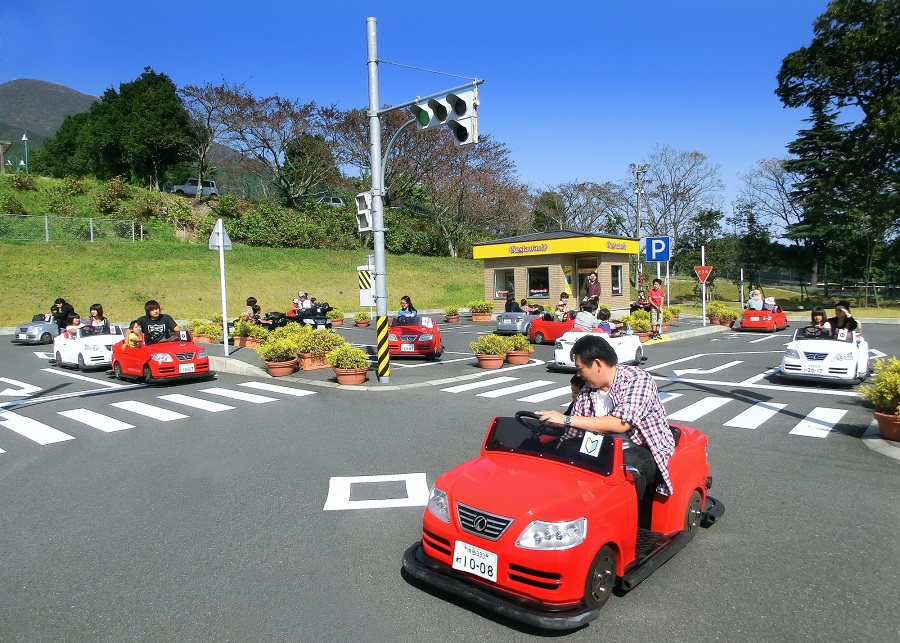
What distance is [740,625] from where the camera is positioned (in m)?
3.78

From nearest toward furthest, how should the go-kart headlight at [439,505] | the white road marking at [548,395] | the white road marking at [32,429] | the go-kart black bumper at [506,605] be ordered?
the go-kart black bumper at [506,605]
the go-kart headlight at [439,505]
the white road marking at [32,429]
the white road marking at [548,395]

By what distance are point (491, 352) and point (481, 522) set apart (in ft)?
39.8

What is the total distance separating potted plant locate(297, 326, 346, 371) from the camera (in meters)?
15.6

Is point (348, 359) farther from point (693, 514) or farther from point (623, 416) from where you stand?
point (623, 416)

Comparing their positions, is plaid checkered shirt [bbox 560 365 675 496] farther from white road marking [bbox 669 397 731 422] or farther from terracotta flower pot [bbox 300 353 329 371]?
terracotta flower pot [bbox 300 353 329 371]

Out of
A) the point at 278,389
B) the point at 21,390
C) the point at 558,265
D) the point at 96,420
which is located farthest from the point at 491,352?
the point at 558,265

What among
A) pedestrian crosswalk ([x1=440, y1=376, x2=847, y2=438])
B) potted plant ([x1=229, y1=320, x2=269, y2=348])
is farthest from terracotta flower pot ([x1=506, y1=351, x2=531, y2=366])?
potted plant ([x1=229, y1=320, x2=269, y2=348])

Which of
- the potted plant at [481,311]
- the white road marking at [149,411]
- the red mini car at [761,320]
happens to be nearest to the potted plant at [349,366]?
the white road marking at [149,411]

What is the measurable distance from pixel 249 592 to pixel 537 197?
188 ft

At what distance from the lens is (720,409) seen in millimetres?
10703

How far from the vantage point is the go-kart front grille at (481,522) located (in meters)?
3.75

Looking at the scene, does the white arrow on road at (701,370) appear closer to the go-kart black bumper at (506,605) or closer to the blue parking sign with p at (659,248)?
the blue parking sign with p at (659,248)

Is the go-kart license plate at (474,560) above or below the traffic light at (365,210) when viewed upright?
below

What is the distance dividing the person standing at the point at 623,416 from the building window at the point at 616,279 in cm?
3218
